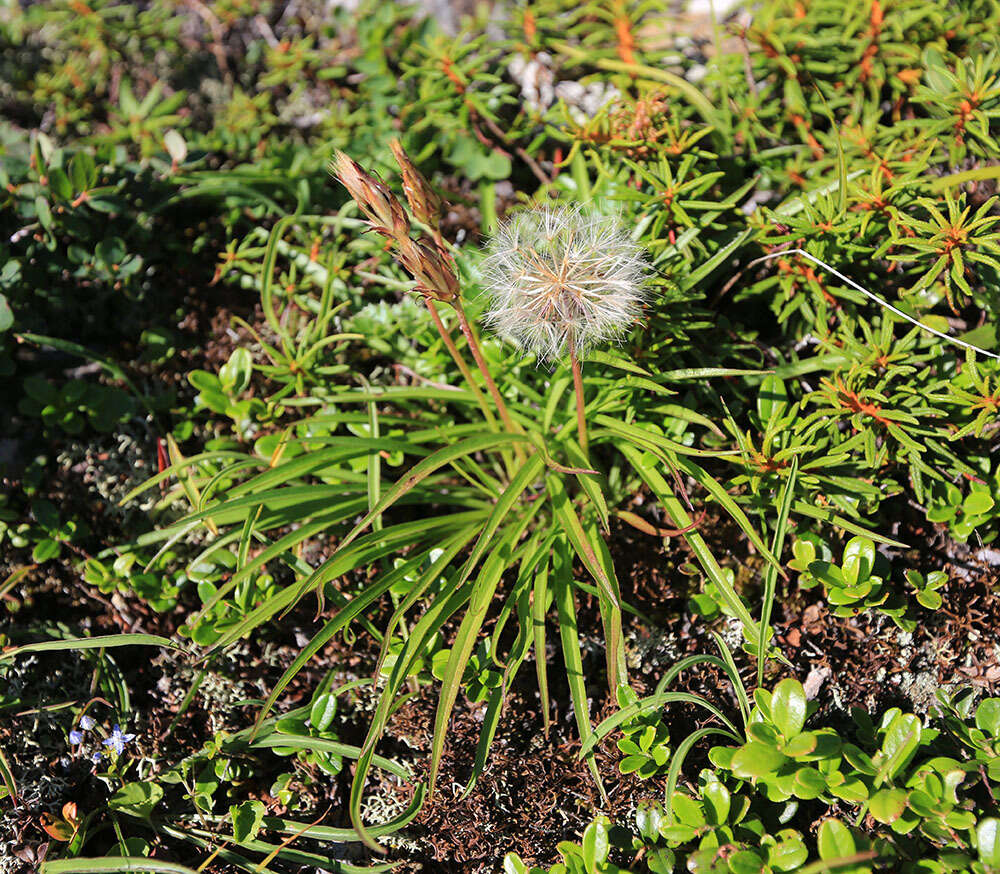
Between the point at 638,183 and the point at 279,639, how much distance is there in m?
1.79

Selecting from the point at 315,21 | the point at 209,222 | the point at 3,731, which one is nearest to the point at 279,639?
the point at 3,731

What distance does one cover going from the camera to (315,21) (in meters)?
3.96

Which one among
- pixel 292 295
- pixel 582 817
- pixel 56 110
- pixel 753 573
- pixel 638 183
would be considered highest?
pixel 56 110

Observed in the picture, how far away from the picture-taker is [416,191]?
5.47ft

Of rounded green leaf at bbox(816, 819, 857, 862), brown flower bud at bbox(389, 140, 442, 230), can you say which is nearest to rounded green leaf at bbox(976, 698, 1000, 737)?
rounded green leaf at bbox(816, 819, 857, 862)

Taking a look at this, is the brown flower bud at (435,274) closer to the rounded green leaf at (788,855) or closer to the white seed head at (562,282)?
the white seed head at (562,282)

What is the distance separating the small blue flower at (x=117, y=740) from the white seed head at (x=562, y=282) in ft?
4.79

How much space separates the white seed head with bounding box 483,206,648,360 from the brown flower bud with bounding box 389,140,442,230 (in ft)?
0.68

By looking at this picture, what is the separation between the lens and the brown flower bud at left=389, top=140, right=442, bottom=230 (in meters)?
1.64

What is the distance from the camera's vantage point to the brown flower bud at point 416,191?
5.39 feet

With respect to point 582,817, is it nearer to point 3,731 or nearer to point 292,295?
point 3,731

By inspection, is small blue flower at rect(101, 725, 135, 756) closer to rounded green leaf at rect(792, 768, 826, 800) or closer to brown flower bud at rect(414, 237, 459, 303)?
brown flower bud at rect(414, 237, 459, 303)

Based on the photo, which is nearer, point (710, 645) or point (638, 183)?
point (710, 645)

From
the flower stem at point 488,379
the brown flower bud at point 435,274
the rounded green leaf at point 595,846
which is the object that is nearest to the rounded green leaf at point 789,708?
the rounded green leaf at point 595,846
